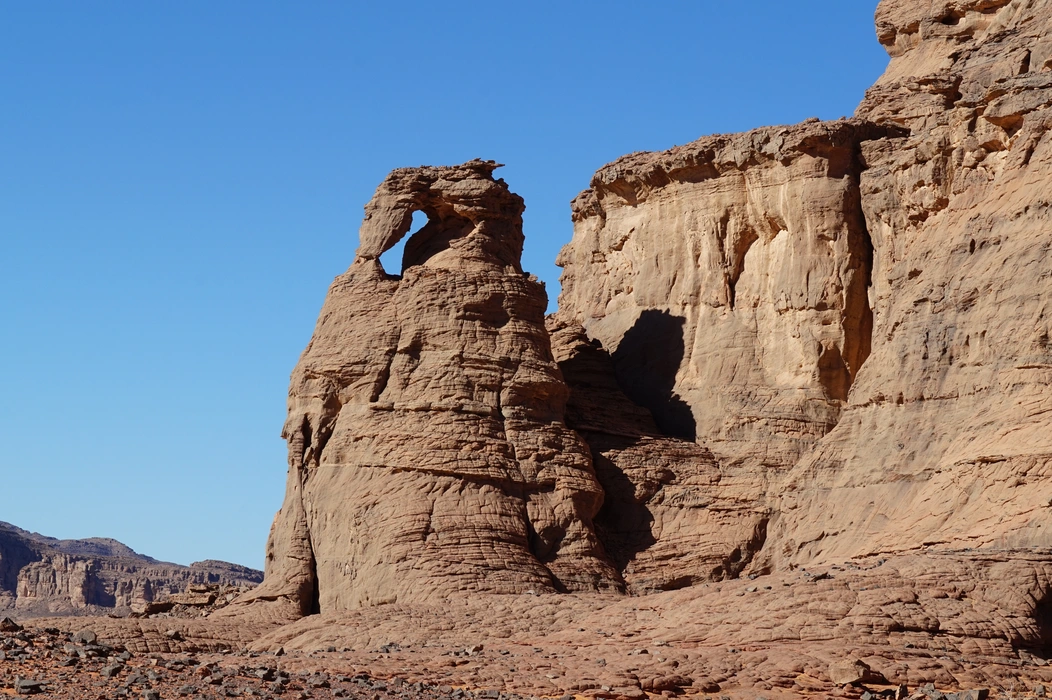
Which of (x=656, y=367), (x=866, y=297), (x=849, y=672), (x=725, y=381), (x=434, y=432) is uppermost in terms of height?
(x=866, y=297)

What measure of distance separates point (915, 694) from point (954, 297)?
11.6 meters

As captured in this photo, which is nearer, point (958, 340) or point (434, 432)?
point (958, 340)

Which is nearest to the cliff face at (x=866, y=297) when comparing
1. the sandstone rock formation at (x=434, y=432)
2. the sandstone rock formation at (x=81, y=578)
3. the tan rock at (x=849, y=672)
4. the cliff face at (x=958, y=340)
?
the cliff face at (x=958, y=340)

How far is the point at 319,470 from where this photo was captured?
4050 cm

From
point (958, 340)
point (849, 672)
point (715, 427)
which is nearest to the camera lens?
point (849, 672)

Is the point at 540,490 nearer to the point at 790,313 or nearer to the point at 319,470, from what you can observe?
the point at 319,470

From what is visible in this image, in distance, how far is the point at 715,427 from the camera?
1698 inches

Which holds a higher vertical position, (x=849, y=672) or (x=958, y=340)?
(x=958, y=340)

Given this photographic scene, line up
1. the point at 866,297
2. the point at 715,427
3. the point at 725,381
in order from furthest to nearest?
1. the point at 725,381
2. the point at 715,427
3. the point at 866,297

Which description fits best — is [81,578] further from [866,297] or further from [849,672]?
[849,672]

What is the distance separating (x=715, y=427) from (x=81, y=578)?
53.9 metres

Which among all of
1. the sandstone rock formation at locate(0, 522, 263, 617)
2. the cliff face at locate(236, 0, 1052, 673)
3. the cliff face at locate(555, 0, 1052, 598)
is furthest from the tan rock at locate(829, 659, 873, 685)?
the sandstone rock formation at locate(0, 522, 263, 617)

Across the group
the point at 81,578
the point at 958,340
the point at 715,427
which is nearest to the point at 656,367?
the point at 715,427

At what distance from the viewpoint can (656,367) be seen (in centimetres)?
4575
